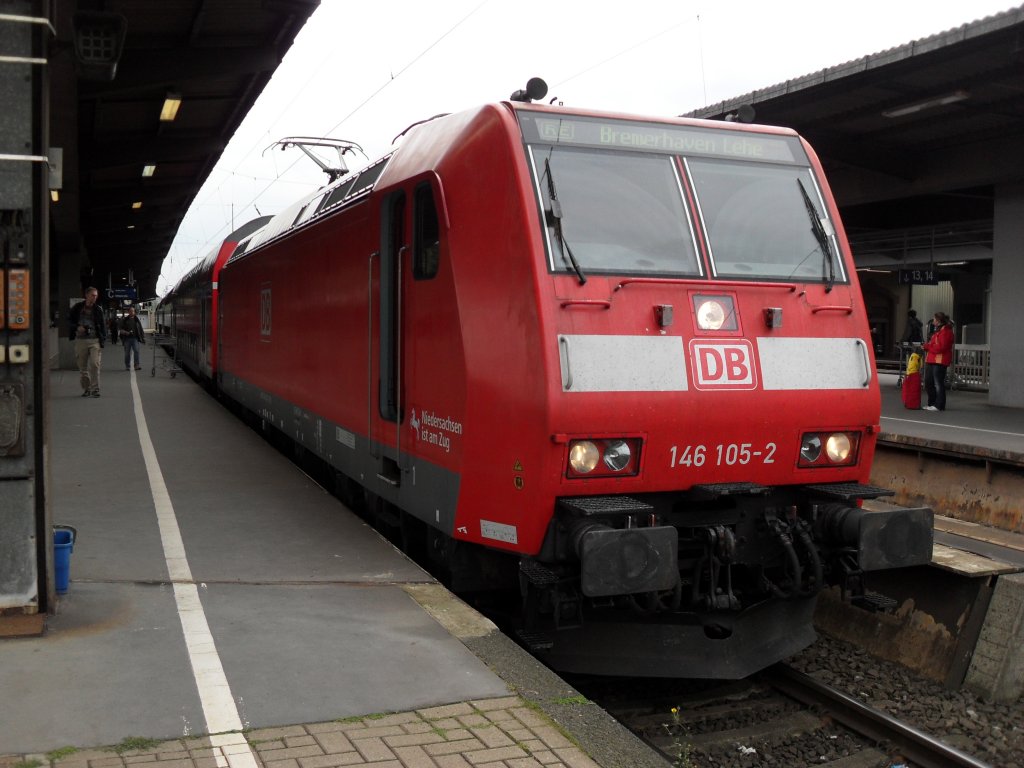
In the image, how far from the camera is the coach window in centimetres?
612

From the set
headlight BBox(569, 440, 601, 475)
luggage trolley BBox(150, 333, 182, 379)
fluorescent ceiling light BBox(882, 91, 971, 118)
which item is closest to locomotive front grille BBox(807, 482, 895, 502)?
headlight BBox(569, 440, 601, 475)

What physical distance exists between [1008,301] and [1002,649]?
1184 centimetres

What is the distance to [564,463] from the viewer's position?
5051mm

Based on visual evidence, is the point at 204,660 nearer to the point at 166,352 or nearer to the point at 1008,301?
the point at 1008,301

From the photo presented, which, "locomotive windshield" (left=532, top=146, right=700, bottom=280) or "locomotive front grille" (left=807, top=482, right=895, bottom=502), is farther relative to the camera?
"locomotive front grille" (left=807, top=482, right=895, bottom=502)

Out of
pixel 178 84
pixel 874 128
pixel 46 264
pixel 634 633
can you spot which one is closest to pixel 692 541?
pixel 634 633

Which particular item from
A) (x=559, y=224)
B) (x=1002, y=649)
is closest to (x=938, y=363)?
(x=1002, y=649)

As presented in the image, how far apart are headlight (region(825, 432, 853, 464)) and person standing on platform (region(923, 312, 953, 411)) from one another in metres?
11.3

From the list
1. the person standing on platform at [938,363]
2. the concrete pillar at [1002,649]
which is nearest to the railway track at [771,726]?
the concrete pillar at [1002,649]

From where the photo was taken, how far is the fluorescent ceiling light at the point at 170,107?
15.7 metres

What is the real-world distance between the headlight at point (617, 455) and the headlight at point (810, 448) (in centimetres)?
109

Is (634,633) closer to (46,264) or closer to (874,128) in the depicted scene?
(46,264)

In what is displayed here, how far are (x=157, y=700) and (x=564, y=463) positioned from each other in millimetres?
2107

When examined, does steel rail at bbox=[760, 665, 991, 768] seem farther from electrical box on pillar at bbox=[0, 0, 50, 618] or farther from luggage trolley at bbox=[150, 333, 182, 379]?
luggage trolley at bbox=[150, 333, 182, 379]
